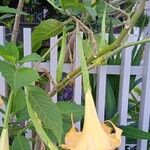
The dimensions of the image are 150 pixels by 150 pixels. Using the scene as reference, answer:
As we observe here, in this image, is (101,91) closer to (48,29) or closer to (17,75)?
(48,29)

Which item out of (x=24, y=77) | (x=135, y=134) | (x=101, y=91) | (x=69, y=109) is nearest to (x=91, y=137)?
(x=24, y=77)

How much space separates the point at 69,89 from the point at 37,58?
1259mm

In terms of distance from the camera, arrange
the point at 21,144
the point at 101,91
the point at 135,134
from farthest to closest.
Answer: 1. the point at 101,91
2. the point at 135,134
3. the point at 21,144

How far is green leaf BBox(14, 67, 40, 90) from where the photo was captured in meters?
0.56

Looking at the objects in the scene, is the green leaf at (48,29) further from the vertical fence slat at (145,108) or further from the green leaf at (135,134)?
the vertical fence slat at (145,108)

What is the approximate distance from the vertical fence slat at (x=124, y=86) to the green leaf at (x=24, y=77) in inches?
44.4

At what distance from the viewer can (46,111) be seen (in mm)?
614

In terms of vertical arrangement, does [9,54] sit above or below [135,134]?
above

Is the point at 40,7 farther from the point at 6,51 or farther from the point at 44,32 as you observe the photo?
the point at 6,51

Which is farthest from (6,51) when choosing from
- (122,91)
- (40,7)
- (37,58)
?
(40,7)

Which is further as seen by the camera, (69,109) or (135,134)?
(135,134)

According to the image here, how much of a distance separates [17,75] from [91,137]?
0.63 ft

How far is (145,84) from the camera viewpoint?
70.1 inches

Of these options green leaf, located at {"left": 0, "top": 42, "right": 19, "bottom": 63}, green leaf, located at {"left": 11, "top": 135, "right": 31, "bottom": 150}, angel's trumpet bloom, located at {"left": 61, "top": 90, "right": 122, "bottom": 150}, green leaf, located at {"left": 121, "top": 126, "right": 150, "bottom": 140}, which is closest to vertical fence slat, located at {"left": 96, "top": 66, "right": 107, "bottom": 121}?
green leaf, located at {"left": 121, "top": 126, "right": 150, "bottom": 140}
